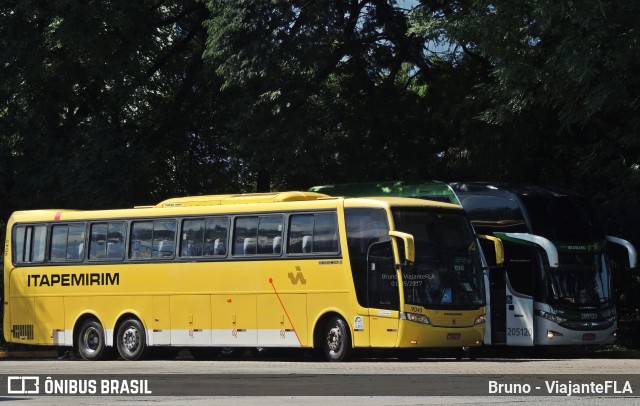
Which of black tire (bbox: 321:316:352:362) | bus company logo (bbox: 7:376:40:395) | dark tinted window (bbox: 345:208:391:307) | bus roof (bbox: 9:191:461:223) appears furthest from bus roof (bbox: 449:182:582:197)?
bus company logo (bbox: 7:376:40:395)

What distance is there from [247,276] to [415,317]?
4.36 meters

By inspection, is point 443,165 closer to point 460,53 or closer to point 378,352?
point 460,53

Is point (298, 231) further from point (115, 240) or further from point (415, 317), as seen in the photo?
point (115, 240)

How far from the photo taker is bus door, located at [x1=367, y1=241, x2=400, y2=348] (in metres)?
26.0

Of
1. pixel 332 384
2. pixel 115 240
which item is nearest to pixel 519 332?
pixel 115 240

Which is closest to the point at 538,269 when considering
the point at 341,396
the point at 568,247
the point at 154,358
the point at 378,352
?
the point at 568,247

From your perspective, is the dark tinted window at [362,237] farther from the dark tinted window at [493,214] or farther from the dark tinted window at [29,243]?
the dark tinted window at [29,243]

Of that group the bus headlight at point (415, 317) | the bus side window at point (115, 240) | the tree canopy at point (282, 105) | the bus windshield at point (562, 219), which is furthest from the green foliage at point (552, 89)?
the bus side window at point (115, 240)

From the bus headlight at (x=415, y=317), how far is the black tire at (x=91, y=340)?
842 cm

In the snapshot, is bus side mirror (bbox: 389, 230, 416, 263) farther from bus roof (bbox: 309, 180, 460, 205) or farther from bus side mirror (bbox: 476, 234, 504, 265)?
bus roof (bbox: 309, 180, 460, 205)

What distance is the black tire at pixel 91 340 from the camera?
1221 inches

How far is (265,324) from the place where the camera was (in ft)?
93.2

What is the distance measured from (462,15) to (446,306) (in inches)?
319

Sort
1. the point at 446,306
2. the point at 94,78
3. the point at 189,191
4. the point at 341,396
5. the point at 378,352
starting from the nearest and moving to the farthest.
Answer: the point at 341,396 < the point at 446,306 < the point at 378,352 < the point at 94,78 < the point at 189,191
